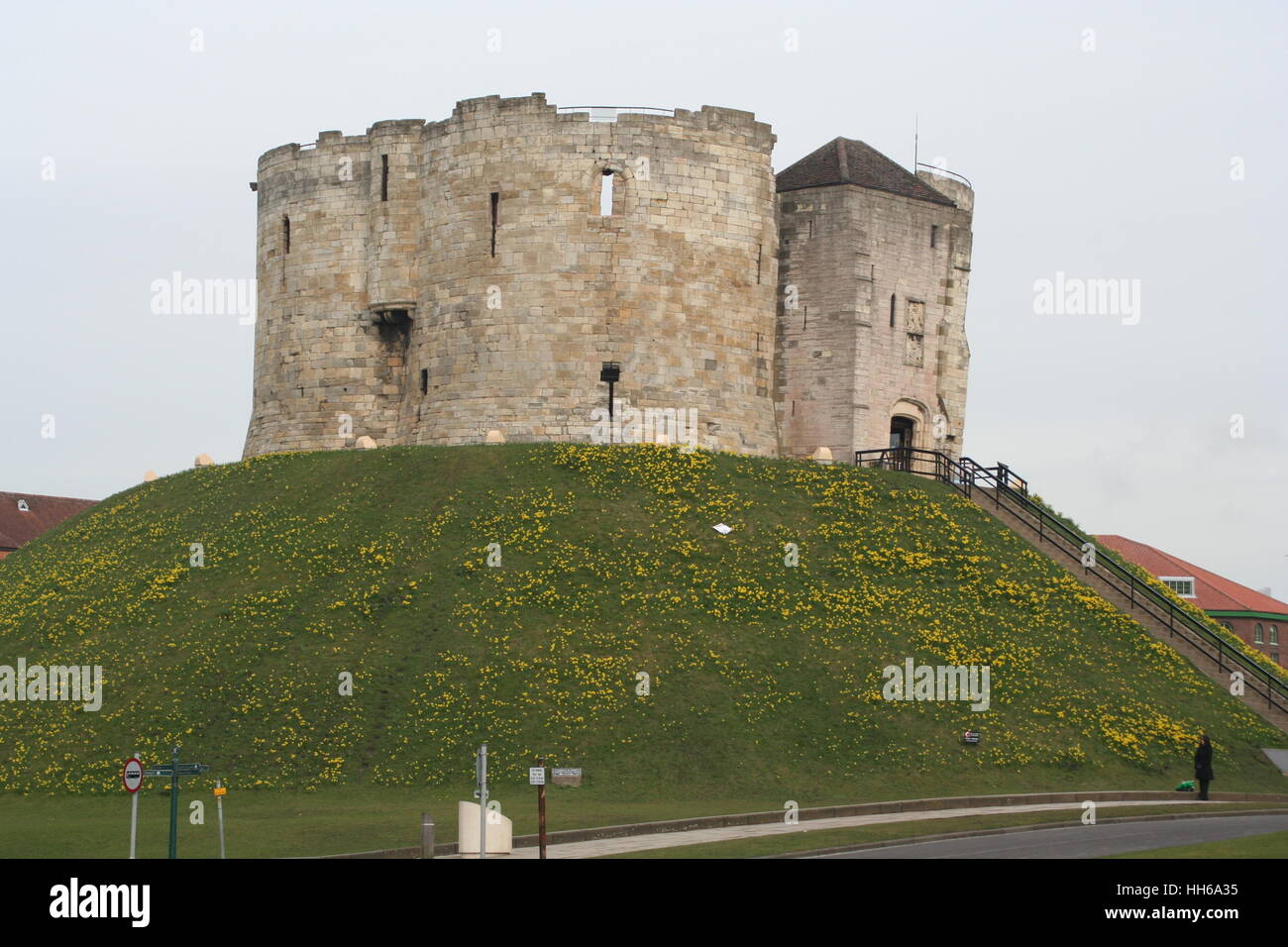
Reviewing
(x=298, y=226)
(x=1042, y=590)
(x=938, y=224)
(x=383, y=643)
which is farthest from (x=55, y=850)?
(x=938, y=224)

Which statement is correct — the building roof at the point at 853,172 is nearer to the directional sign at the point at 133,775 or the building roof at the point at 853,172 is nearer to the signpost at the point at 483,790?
the signpost at the point at 483,790

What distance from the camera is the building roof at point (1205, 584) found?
3858 inches

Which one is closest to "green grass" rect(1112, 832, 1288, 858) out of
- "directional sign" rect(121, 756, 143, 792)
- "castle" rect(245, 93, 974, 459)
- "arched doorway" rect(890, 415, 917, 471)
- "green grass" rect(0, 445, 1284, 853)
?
"green grass" rect(0, 445, 1284, 853)

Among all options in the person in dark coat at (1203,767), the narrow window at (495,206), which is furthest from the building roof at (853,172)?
the person in dark coat at (1203,767)

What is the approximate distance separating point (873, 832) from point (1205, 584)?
7140 centimetres

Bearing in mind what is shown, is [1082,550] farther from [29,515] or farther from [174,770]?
[29,515]

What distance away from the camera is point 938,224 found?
60469 mm

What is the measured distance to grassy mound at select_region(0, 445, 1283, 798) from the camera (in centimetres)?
4103

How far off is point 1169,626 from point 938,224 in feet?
58.4

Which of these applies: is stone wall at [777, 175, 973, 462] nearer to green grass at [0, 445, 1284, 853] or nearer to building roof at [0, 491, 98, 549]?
green grass at [0, 445, 1284, 853]

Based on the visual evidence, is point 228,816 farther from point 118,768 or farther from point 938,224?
point 938,224

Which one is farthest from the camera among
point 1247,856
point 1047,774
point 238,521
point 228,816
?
point 238,521

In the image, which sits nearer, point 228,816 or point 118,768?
point 228,816

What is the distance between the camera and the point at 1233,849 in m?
28.0
